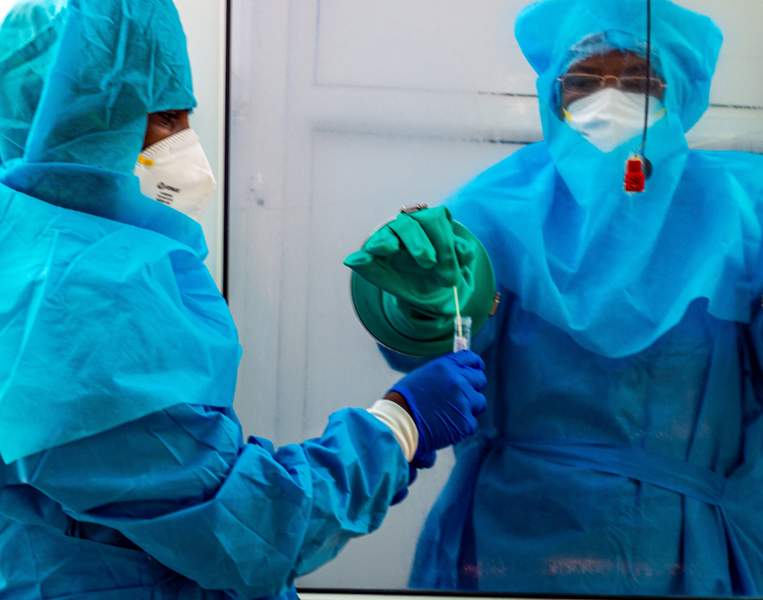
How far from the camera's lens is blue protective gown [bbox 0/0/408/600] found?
2.99ft

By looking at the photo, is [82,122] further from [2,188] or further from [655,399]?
[655,399]

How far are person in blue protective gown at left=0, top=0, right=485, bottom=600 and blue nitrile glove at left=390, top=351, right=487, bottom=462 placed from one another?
0.06 metres

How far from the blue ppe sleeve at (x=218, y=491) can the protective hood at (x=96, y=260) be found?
31mm

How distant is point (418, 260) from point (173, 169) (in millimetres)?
334

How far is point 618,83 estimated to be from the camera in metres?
1.47

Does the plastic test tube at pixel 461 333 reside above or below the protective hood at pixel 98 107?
below

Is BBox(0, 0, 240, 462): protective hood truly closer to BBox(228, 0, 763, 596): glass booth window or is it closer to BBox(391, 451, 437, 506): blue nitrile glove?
BBox(391, 451, 437, 506): blue nitrile glove

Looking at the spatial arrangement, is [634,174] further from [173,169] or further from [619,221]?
[173,169]

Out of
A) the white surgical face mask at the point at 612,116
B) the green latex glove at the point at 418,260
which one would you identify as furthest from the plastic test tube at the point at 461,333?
the white surgical face mask at the point at 612,116

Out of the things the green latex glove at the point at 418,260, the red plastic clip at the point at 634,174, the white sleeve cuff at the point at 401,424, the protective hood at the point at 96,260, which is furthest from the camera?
the red plastic clip at the point at 634,174

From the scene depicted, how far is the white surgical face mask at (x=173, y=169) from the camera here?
110 centimetres

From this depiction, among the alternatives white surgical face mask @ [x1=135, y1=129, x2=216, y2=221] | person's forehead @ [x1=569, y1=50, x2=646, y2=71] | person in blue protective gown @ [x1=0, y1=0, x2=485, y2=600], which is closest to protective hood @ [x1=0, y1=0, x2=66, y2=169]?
person in blue protective gown @ [x1=0, y1=0, x2=485, y2=600]

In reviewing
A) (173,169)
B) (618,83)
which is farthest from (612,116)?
(173,169)

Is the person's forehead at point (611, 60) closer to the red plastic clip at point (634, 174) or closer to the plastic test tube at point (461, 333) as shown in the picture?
the red plastic clip at point (634, 174)
